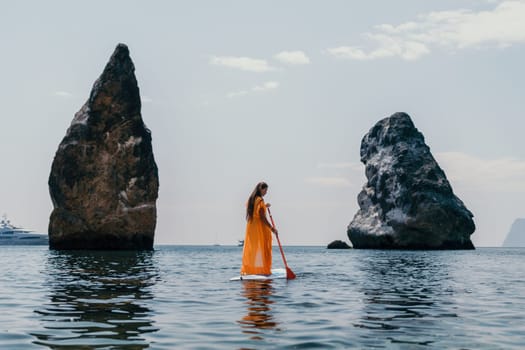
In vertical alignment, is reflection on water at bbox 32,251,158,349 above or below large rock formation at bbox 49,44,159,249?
below

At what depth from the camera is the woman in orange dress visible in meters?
18.8

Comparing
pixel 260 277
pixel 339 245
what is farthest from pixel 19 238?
pixel 260 277

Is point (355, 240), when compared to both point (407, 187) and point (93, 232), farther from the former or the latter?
point (93, 232)

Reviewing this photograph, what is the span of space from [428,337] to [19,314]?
7.01 m

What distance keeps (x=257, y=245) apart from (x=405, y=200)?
96.1m

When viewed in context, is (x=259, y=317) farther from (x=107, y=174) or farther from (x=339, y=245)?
(x=339, y=245)

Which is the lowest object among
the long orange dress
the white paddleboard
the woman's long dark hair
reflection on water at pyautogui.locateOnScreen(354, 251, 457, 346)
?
reflection on water at pyautogui.locateOnScreen(354, 251, 457, 346)

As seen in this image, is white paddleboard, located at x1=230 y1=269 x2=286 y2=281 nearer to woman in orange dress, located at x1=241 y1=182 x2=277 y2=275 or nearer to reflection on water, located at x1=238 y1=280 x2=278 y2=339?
woman in orange dress, located at x1=241 y1=182 x2=277 y2=275

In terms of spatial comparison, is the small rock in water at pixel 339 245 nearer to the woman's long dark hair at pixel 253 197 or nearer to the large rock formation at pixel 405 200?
the large rock formation at pixel 405 200

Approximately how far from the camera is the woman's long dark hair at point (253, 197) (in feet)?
61.2

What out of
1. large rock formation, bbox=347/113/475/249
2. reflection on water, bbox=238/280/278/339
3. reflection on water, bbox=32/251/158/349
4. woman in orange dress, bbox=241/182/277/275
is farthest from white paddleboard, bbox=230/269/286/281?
large rock formation, bbox=347/113/475/249

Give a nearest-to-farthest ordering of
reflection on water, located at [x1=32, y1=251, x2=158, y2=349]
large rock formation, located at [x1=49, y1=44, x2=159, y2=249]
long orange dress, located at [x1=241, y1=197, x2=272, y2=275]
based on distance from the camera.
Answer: reflection on water, located at [x1=32, y1=251, x2=158, y2=349] → long orange dress, located at [x1=241, y1=197, x2=272, y2=275] → large rock formation, located at [x1=49, y1=44, x2=159, y2=249]

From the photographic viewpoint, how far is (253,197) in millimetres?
18781

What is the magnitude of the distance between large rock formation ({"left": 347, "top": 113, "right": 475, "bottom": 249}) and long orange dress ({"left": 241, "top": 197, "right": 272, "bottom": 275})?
91455 millimetres
